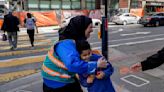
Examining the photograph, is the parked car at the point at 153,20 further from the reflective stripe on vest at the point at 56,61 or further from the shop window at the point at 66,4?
the reflective stripe on vest at the point at 56,61

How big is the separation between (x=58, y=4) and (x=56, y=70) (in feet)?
122

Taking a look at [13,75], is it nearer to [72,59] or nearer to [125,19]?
[72,59]

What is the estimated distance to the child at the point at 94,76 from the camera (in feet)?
10.8

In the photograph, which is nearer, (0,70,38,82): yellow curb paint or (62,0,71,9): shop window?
(0,70,38,82): yellow curb paint

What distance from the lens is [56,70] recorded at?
3322 millimetres

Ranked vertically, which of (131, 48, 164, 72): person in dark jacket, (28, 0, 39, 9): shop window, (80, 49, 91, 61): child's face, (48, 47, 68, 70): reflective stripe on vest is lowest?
(131, 48, 164, 72): person in dark jacket

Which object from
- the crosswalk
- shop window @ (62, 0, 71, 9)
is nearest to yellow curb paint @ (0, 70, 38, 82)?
the crosswalk

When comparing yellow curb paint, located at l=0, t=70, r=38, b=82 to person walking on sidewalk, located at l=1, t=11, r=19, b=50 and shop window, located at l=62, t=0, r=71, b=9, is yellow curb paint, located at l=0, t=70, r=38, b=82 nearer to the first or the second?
person walking on sidewalk, located at l=1, t=11, r=19, b=50

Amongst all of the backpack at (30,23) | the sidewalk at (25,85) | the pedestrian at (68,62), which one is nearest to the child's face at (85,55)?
the pedestrian at (68,62)

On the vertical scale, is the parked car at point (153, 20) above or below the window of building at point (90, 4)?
below

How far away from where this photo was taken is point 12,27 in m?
13.3

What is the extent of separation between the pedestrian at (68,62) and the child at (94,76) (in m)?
0.07

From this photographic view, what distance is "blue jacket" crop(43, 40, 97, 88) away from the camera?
3.04 m

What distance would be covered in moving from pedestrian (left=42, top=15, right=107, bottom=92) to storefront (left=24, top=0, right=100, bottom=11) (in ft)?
114
